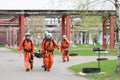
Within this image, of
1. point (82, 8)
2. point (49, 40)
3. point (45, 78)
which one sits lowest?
point (45, 78)

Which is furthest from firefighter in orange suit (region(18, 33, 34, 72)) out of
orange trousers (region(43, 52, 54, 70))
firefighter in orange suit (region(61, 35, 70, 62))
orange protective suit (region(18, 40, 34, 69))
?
firefighter in orange suit (region(61, 35, 70, 62))

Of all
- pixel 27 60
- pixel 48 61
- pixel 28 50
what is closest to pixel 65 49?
pixel 28 50

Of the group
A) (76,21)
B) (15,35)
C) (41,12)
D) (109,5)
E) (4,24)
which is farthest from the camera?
(15,35)

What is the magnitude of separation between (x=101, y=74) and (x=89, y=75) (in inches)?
24.9

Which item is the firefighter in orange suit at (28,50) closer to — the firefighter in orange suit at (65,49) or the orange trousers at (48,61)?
the orange trousers at (48,61)

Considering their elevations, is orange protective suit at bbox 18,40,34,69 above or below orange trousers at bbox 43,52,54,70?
above

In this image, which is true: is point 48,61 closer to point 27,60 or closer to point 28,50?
point 27,60

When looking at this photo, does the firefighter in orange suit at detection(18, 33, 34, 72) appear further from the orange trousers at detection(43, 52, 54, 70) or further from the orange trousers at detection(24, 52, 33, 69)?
the orange trousers at detection(43, 52, 54, 70)

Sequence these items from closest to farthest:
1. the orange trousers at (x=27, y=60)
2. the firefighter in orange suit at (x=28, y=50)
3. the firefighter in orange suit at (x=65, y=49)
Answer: the orange trousers at (x=27, y=60), the firefighter in orange suit at (x=28, y=50), the firefighter in orange suit at (x=65, y=49)

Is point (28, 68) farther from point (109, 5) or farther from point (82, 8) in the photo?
point (109, 5)

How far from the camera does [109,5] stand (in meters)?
22.3

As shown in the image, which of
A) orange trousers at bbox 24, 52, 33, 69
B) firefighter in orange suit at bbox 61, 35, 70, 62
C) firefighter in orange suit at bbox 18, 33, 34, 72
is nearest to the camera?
orange trousers at bbox 24, 52, 33, 69

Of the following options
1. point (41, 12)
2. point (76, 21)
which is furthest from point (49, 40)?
point (76, 21)

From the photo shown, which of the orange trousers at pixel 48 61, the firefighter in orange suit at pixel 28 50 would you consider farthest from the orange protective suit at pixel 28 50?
the orange trousers at pixel 48 61
